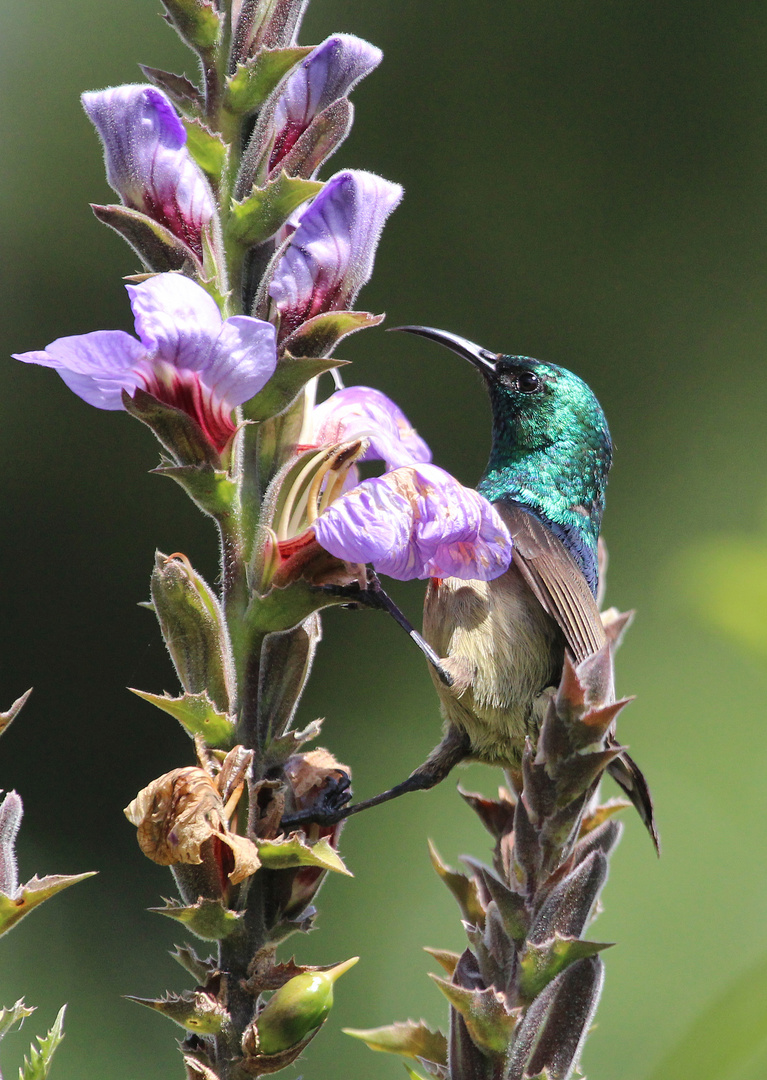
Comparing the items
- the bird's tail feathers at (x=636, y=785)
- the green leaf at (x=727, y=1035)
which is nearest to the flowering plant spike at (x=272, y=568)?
the green leaf at (x=727, y=1035)

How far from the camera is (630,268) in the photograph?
6441 mm

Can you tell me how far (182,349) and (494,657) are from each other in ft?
3.91

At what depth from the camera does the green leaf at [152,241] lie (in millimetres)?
1121

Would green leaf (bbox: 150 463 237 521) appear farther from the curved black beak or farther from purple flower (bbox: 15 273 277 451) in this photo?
the curved black beak

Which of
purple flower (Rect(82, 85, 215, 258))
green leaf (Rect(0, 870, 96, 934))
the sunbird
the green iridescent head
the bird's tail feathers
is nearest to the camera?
green leaf (Rect(0, 870, 96, 934))

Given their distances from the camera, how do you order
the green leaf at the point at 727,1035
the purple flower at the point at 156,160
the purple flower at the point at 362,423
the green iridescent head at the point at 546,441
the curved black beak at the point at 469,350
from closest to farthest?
1. the green leaf at the point at 727,1035
2. the purple flower at the point at 156,160
3. the purple flower at the point at 362,423
4. the curved black beak at the point at 469,350
5. the green iridescent head at the point at 546,441

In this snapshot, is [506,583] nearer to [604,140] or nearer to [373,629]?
[373,629]

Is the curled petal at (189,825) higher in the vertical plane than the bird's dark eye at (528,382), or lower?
lower

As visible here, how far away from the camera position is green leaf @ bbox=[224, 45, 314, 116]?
1100 mm

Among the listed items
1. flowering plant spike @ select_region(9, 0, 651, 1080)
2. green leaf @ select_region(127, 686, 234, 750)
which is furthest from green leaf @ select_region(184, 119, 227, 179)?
green leaf @ select_region(127, 686, 234, 750)

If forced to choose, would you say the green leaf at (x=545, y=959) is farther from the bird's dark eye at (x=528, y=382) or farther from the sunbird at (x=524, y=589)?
the bird's dark eye at (x=528, y=382)

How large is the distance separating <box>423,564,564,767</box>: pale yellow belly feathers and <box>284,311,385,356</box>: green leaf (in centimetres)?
107

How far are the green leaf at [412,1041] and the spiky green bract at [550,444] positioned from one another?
1429 mm

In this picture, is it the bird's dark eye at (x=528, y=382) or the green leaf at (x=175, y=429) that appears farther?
the bird's dark eye at (x=528, y=382)
